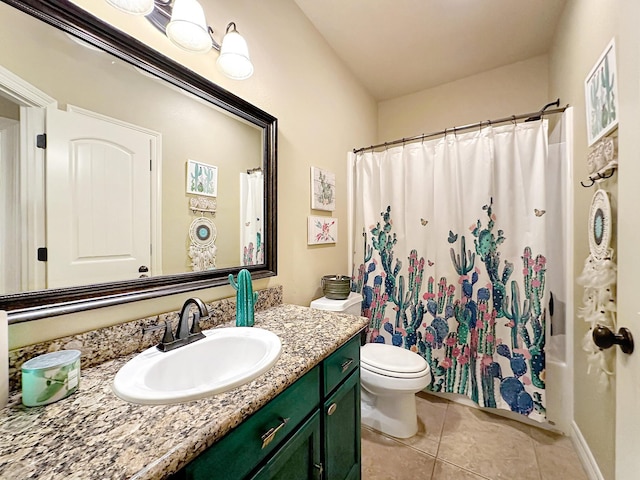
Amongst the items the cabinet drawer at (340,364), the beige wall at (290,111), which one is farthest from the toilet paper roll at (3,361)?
the cabinet drawer at (340,364)

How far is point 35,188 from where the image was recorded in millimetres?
727

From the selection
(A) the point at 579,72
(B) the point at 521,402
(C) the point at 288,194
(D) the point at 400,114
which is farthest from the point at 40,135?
(D) the point at 400,114

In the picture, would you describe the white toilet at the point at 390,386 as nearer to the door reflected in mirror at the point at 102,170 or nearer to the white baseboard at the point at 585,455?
the white baseboard at the point at 585,455

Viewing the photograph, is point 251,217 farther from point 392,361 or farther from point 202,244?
point 392,361

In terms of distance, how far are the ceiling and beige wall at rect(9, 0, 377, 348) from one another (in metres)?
0.17

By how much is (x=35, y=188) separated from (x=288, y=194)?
1087 mm

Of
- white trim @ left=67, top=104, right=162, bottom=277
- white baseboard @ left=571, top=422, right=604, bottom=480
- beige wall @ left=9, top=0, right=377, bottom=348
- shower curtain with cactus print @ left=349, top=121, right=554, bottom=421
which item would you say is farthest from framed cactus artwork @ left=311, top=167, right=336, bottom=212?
white baseboard @ left=571, top=422, right=604, bottom=480

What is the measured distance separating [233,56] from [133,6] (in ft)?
1.24

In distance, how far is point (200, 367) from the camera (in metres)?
0.93

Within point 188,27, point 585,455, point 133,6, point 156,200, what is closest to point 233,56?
point 188,27

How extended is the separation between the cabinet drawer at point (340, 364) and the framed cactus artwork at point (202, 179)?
86 cm

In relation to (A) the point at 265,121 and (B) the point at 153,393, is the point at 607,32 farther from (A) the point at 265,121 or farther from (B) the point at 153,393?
(B) the point at 153,393

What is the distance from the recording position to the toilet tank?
173cm

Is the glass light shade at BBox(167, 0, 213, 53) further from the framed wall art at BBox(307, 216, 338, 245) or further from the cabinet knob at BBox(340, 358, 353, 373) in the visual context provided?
the cabinet knob at BBox(340, 358, 353, 373)
